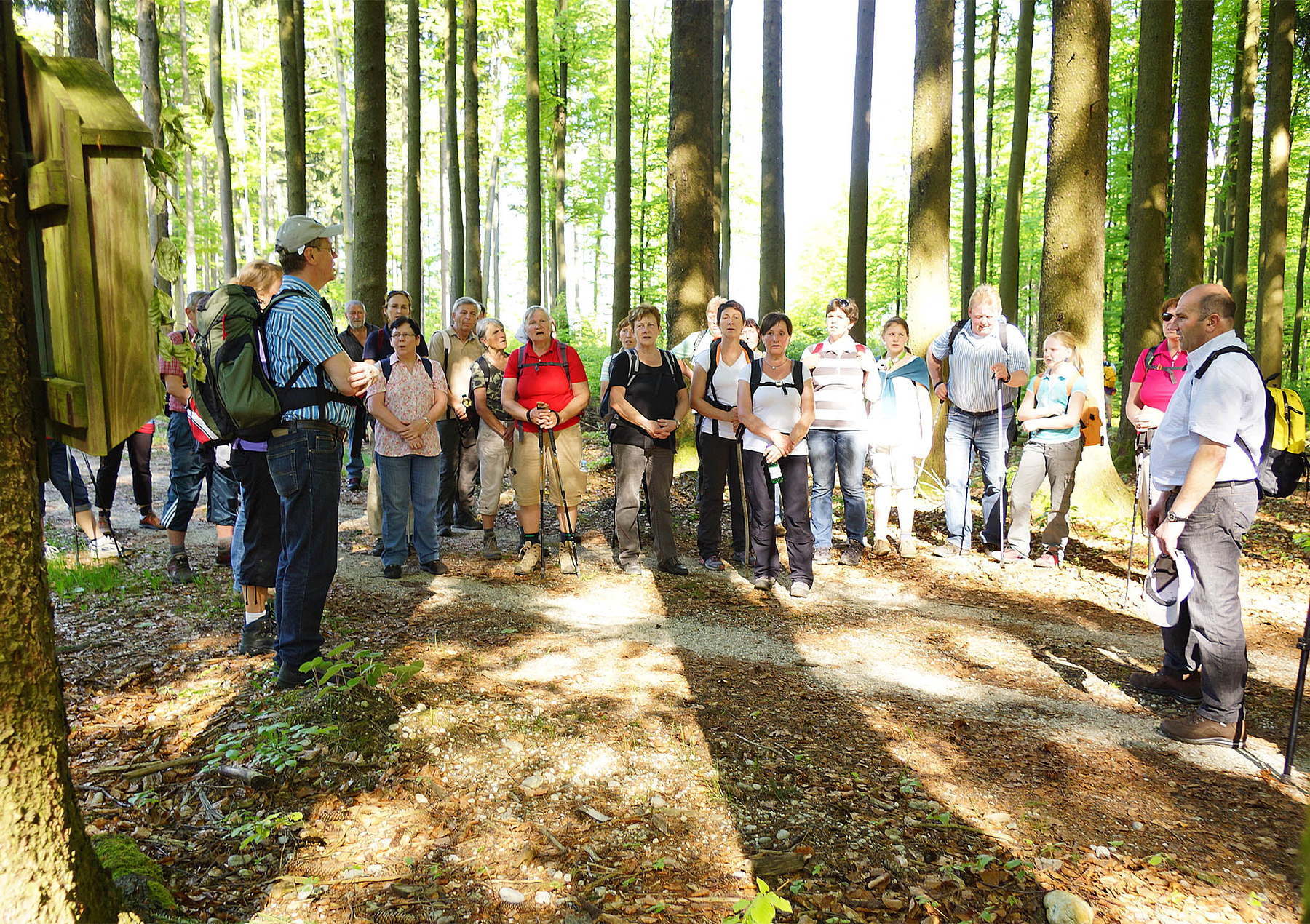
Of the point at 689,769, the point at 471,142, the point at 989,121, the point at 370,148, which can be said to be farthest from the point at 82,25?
the point at 989,121

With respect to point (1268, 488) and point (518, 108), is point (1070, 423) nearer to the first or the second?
point (1268, 488)

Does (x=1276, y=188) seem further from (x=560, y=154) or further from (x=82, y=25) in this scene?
(x=82, y=25)

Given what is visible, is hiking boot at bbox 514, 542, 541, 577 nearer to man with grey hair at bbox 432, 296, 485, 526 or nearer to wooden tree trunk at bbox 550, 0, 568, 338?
man with grey hair at bbox 432, 296, 485, 526

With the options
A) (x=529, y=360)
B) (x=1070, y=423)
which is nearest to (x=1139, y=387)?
(x=1070, y=423)

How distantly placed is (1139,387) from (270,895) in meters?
7.67

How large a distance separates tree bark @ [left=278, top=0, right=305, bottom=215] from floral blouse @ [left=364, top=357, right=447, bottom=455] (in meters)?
6.66

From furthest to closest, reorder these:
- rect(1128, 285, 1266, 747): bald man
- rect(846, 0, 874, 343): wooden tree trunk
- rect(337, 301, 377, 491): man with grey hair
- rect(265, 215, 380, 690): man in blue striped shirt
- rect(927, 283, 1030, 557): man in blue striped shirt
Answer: rect(846, 0, 874, 343): wooden tree trunk → rect(337, 301, 377, 491): man with grey hair → rect(927, 283, 1030, 557): man in blue striped shirt → rect(265, 215, 380, 690): man in blue striped shirt → rect(1128, 285, 1266, 747): bald man

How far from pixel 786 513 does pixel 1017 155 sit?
46.8 ft

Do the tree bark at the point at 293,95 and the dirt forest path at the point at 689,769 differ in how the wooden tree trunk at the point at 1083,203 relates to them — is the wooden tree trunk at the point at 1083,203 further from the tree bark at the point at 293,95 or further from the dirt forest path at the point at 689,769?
the tree bark at the point at 293,95

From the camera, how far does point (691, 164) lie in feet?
36.0

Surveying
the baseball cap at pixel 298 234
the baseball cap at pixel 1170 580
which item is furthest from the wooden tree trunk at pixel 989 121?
Answer: the baseball cap at pixel 298 234

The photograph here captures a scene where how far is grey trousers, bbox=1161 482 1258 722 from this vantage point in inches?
174

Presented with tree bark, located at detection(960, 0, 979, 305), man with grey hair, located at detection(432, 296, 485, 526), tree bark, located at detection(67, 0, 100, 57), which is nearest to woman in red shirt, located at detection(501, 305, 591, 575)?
man with grey hair, located at detection(432, 296, 485, 526)

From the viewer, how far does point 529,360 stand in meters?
7.65
